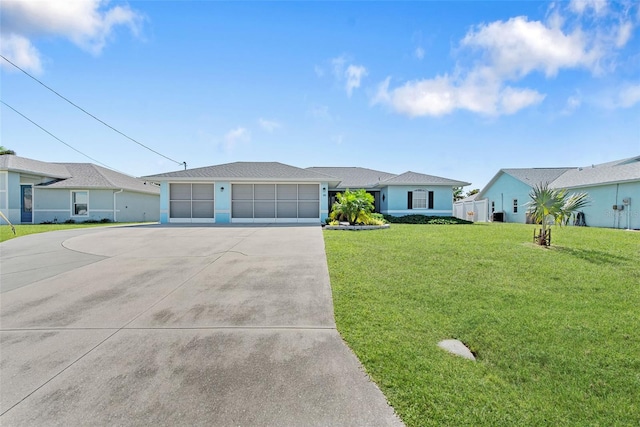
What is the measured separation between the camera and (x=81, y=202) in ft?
72.5

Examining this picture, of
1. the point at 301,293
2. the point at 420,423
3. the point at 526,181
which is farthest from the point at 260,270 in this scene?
→ the point at 526,181

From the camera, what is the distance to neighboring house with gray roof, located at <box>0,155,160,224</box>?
20.3m

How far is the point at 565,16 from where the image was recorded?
975 cm

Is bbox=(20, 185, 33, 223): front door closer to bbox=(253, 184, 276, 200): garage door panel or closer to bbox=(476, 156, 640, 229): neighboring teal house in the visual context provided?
bbox=(253, 184, 276, 200): garage door panel

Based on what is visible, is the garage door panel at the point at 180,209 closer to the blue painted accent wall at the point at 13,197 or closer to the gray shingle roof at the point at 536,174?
the blue painted accent wall at the point at 13,197

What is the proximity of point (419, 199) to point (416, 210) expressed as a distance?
89cm

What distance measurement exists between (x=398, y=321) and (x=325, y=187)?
14554mm

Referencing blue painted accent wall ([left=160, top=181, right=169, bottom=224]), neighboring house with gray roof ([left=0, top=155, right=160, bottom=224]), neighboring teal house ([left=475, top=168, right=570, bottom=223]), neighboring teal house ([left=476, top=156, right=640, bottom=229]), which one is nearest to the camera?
neighboring teal house ([left=476, top=156, right=640, bottom=229])

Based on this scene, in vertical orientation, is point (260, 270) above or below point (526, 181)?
below

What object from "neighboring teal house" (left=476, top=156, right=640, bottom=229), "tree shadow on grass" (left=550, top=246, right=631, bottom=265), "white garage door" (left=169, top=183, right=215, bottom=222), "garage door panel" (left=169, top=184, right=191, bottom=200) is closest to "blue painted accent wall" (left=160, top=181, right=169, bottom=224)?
"white garage door" (left=169, top=183, right=215, bottom=222)

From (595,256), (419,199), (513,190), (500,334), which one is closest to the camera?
(500,334)

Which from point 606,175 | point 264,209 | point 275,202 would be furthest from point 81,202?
point 606,175

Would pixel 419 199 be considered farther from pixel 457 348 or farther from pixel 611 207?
pixel 457 348

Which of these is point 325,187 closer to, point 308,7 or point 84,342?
point 308,7
